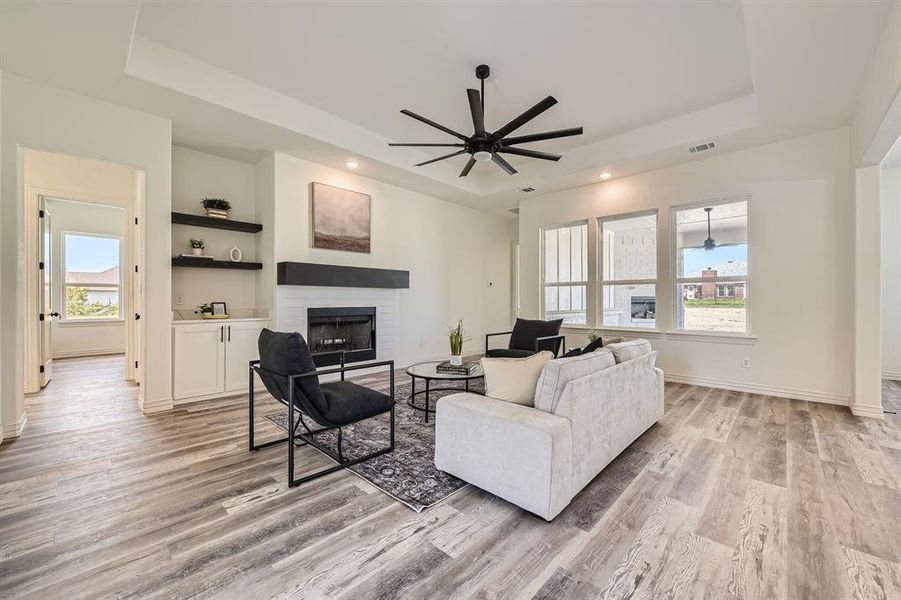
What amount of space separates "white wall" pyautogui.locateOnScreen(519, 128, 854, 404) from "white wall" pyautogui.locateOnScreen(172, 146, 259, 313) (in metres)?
5.66

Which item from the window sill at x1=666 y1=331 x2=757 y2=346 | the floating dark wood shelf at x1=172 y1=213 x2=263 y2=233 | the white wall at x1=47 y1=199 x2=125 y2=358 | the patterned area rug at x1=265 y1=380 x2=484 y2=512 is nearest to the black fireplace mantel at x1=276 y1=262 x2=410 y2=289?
the floating dark wood shelf at x1=172 y1=213 x2=263 y2=233

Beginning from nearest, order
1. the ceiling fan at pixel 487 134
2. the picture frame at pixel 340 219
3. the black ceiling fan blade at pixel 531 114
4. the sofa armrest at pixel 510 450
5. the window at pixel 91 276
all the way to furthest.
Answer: the sofa armrest at pixel 510 450 < the black ceiling fan blade at pixel 531 114 < the ceiling fan at pixel 487 134 < the picture frame at pixel 340 219 < the window at pixel 91 276

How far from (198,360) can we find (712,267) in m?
6.32

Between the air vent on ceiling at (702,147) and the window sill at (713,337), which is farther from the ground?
the air vent on ceiling at (702,147)

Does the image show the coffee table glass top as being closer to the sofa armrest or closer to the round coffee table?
the round coffee table

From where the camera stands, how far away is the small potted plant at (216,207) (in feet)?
15.0

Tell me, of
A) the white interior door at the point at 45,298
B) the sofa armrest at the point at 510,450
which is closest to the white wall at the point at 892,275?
the sofa armrest at the point at 510,450

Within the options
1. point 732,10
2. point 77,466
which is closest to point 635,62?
point 732,10

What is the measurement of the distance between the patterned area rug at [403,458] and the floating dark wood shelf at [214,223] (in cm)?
247

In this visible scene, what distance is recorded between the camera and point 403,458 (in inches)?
107

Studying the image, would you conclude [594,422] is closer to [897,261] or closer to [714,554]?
[714,554]

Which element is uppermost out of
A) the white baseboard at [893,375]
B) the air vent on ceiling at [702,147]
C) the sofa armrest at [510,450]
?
the air vent on ceiling at [702,147]

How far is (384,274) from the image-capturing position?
573 cm

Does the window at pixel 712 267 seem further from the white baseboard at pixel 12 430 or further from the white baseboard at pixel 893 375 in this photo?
the white baseboard at pixel 12 430
